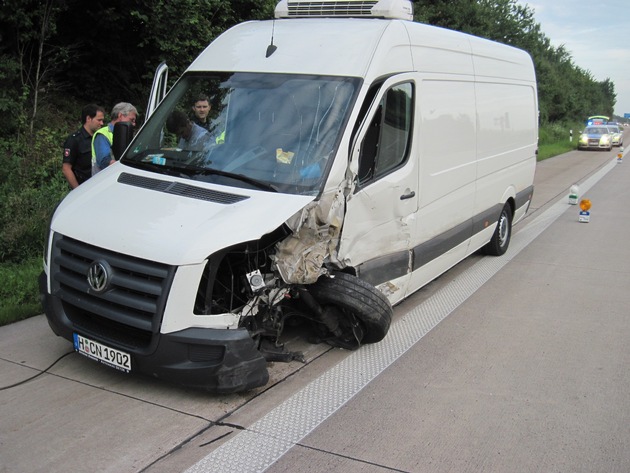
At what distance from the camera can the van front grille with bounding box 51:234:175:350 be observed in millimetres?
3975

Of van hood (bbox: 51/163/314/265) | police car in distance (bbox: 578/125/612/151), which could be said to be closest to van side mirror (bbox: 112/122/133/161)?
van hood (bbox: 51/163/314/265)

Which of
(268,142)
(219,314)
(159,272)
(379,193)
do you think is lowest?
(219,314)

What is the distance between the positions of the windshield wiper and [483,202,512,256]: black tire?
473 centimetres

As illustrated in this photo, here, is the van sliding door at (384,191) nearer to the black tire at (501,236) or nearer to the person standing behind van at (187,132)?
the person standing behind van at (187,132)

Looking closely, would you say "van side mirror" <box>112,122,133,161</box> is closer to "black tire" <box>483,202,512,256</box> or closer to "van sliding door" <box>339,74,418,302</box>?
"van sliding door" <box>339,74,418,302</box>

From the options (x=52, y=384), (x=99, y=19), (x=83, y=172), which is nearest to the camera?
(x=52, y=384)

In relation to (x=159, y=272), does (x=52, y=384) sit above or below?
below

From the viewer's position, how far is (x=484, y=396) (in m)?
4.54

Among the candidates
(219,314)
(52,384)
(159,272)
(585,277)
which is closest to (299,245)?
(219,314)

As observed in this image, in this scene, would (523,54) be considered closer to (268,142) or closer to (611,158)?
(268,142)

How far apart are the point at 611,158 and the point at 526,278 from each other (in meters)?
24.8

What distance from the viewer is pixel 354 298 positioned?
189 inches

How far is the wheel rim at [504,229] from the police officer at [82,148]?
5.24 metres

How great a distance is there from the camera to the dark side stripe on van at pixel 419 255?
17.1ft
